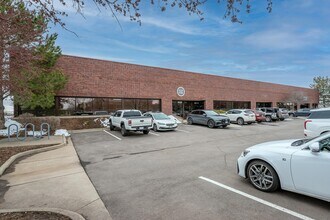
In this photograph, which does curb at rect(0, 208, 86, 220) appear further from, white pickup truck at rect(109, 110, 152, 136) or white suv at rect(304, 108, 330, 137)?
white suv at rect(304, 108, 330, 137)

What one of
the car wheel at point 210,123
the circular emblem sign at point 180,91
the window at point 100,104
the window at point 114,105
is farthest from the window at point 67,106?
the circular emblem sign at point 180,91

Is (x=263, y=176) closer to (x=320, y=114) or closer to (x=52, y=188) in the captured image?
(x=52, y=188)

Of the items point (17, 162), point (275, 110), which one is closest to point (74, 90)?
point (17, 162)

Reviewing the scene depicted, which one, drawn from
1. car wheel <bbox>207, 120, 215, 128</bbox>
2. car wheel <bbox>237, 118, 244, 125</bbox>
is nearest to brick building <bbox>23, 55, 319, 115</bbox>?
car wheel <bbox>207, 120, 215, 128</bbox>

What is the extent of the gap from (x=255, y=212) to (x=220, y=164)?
10.1 ft

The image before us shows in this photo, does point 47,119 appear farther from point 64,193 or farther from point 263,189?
point 263,189

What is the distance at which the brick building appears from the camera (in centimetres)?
1931

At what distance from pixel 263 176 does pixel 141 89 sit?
20.0 m

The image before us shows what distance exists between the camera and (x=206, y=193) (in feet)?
14.5

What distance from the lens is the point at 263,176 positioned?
450cm

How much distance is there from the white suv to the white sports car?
18.7 feet

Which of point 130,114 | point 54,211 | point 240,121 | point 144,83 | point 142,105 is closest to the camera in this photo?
point 54,211

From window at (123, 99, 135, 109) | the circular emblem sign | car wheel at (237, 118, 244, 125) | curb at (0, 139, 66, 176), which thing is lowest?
curb at (0, 139, 66, 176)

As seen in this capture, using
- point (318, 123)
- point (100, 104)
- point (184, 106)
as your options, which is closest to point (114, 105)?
point (100, 104)
